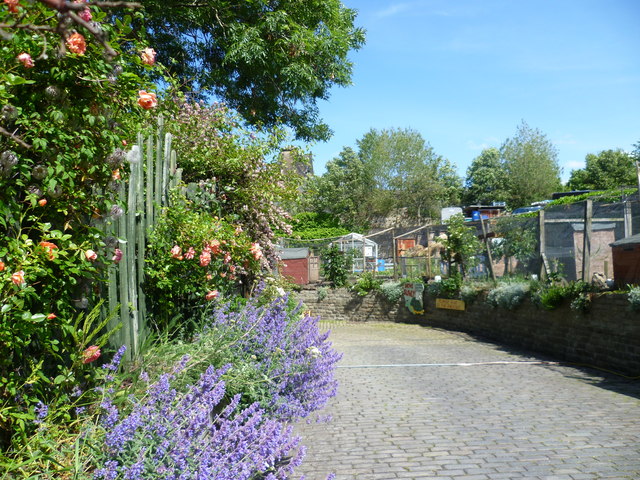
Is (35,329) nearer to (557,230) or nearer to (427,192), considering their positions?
(557,230)

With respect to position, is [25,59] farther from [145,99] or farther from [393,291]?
[393,291]

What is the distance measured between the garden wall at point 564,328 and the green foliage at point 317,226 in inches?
838

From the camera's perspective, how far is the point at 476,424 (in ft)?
18.4

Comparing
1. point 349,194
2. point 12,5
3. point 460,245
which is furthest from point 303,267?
point 349,194

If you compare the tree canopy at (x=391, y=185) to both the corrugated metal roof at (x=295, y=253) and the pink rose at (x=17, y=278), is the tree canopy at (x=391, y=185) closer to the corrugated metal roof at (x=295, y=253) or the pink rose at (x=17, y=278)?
the corrugated metal roof at (x=295, y=253)

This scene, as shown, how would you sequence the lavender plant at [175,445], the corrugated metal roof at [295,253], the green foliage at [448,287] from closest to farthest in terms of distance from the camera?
1. the lavender plant at [175,445]
2. the green foliage at [448,287]
3. the corrugated metal roof at [295,253]

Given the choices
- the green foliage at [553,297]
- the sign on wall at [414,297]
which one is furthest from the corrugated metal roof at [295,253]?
the green foliage at [553,297]

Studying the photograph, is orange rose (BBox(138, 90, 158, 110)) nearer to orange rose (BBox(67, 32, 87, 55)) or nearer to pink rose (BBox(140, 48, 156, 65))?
pink rose (BBox(140, 48, 156, 65))

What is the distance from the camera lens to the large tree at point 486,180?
49750 mm

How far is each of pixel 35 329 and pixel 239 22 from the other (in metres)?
10.3

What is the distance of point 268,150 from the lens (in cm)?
797

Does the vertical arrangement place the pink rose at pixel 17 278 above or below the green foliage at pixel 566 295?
above

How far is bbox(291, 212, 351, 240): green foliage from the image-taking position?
1501 inches

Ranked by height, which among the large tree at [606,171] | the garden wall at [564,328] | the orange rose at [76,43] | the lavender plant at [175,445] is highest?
the large tree at [606,171]
